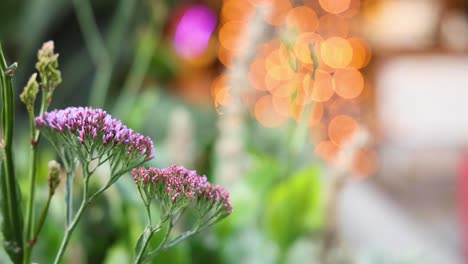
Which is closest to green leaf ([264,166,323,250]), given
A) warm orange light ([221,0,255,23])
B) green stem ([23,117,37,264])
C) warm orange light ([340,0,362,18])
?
green stem ([23,117,37,264])

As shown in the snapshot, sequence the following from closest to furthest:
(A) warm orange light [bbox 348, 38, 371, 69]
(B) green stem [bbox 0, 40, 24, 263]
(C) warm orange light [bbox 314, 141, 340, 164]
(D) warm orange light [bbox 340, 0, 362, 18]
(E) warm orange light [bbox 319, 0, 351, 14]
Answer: (B) green stem [bbox 0, 40, 24, 263]
(C) warm orange light [bbox 314, 141, 340, 164]
(E) warm orange light [bbox 319, 0, 351, 14]
(D) warm orange light [bbox 340, 0, 362, 18]
(A) warm orange light [bbox 348, 38, 371, 69]

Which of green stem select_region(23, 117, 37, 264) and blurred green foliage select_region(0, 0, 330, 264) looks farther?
blurred green foliage select_region(0, 0, 330, 264)

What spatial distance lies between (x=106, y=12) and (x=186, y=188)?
0.56 meters

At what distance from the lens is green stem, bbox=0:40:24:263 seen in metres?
0.10

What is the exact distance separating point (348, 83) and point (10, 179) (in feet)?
10.1

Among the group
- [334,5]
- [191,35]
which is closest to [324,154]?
[191,35]

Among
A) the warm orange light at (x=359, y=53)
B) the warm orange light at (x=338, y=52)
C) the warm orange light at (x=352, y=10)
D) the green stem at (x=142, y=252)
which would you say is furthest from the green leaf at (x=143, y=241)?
the warm orange light at (x=359, y=53)

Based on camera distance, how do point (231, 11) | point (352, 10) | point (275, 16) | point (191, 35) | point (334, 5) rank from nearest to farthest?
point (275, 16), point (191, 35), point (231, 11), point (334, 5), point (352, 10)

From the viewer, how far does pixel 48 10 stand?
19.6 inches

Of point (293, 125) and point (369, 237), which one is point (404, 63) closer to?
point (369, 237)

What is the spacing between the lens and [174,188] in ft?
0.34

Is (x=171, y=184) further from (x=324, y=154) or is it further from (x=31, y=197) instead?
(x=324, y=154)

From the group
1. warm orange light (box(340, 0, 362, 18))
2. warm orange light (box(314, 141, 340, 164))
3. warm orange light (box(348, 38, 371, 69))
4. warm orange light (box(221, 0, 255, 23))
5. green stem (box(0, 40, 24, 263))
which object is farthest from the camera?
warm orange light (box(348, 38, 371, 69))

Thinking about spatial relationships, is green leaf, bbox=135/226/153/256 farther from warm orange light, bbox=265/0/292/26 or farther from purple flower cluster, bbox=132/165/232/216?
warm orange light, bbox=265/0/292/26
